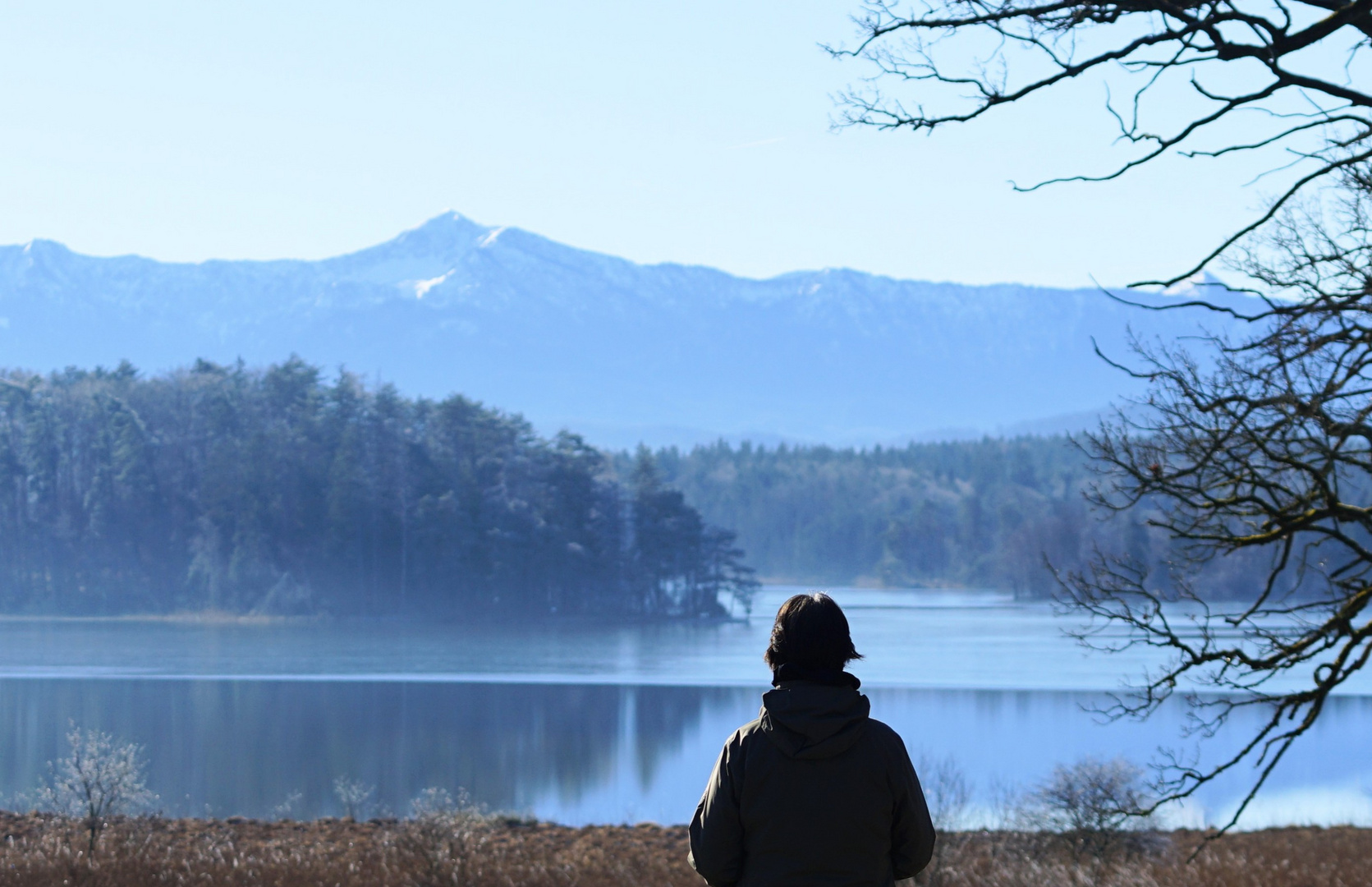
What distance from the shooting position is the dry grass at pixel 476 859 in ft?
35.9

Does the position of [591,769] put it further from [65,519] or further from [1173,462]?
[65,519]

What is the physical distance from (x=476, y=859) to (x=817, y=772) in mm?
9417

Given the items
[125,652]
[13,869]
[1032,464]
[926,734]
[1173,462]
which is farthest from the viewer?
[1032,464]

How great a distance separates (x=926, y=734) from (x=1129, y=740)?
5.44 m

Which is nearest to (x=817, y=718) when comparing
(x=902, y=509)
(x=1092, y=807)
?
(x=1092, y=807)

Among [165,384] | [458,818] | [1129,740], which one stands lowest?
[1129,740]

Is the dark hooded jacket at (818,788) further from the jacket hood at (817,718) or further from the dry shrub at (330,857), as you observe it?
the dry shrub at (330,857)

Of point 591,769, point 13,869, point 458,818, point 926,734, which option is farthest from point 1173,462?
point 926,734

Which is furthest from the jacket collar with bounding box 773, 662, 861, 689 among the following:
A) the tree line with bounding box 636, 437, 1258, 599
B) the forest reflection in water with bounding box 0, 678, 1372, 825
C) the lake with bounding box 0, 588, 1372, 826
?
the tree line with bounding box 636, 437, 1258, 599

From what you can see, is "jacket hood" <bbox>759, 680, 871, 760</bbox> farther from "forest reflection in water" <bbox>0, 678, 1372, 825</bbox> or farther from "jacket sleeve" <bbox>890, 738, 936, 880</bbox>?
"forest reflection in water" <bbox>0, 678, 1372, 825</bbox>

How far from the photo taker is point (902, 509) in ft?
436

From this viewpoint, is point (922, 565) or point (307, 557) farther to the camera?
point (922, 565)

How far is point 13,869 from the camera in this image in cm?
1073

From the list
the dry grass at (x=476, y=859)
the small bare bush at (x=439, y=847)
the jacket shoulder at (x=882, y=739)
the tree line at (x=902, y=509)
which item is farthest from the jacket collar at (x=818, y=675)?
the tree line at (x=902, y=509)
